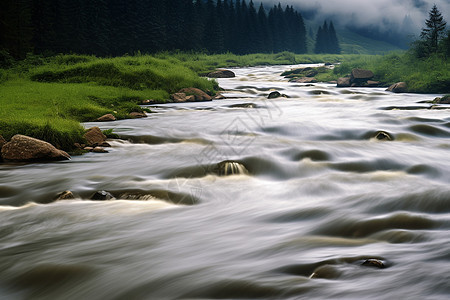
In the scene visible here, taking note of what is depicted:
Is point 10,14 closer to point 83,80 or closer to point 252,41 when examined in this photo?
point 83,80

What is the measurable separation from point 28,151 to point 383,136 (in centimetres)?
898

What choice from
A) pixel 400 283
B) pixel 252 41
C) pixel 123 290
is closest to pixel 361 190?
pixel 400 283

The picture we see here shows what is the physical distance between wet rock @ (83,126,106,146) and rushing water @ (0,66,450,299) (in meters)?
0.54

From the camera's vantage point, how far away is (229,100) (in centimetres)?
2222

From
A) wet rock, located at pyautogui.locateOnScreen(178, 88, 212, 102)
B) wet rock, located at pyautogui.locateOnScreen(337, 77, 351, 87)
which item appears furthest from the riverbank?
wet rock, located at pyautogui.locateOnScreen(337, 77, 351, 87)

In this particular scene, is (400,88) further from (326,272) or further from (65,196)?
(326,272)

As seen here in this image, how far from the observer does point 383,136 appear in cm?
1198

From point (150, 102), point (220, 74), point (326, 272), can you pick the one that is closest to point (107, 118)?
point (150, 102)

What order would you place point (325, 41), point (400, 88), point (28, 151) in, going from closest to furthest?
point (28, 151) → point (400, 88) → point (325, 41)

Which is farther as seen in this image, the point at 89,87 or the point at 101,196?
the point at 89,87

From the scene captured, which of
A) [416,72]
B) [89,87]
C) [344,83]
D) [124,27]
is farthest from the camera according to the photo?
[124,27]

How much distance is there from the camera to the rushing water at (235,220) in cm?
399

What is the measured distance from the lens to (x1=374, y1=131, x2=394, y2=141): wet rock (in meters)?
11.8

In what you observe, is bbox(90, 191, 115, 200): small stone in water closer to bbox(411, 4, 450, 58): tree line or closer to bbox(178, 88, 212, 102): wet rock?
bbox(178, 88, 212, 102): wet rock
